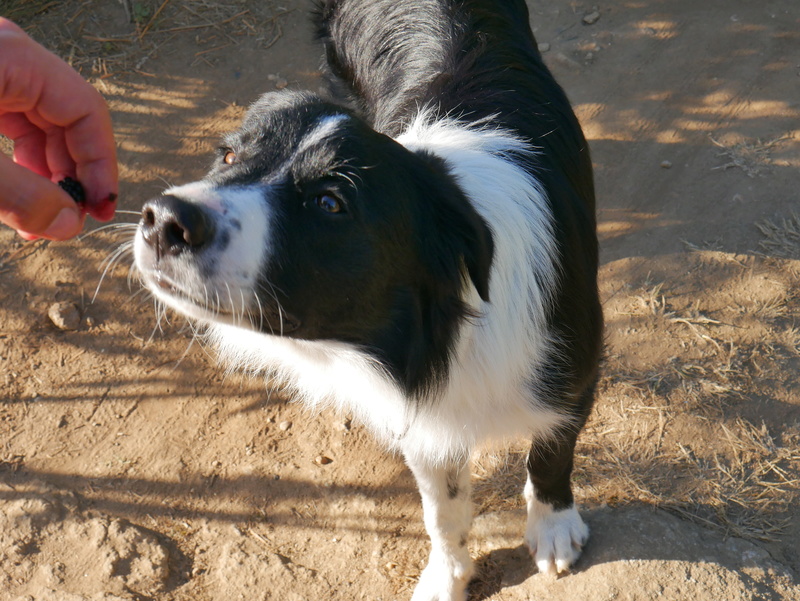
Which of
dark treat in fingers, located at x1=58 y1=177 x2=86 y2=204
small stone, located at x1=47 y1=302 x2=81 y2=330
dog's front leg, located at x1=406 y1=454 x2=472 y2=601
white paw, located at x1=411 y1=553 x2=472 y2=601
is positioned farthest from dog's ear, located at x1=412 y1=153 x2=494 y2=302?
small stone, located at x1=47 y1=302 x2=81 y2=330

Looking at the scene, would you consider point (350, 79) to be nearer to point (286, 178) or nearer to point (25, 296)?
point (286, 178)

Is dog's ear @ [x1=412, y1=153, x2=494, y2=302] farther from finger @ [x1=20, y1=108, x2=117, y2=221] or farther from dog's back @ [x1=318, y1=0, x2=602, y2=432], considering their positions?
finger @ [x1=20, y1=108, x2=117, y2=221]

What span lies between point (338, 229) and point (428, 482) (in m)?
1.22

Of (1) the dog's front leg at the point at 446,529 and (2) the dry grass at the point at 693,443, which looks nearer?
(1) the dog's front leg at the point at 446,529

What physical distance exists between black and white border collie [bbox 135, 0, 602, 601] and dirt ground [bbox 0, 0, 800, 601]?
1.17 ft

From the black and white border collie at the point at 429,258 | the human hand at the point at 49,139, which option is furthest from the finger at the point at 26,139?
the black and white border collie at the point at 429,258

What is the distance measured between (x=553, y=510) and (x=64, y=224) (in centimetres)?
204

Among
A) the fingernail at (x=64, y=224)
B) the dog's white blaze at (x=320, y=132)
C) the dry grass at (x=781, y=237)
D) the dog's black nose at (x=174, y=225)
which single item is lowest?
the dry grass at (x=781, y=237)

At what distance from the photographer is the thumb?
1839mm

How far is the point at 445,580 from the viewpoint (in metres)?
2.91

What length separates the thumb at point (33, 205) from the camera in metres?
1.84

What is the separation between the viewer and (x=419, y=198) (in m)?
2.07

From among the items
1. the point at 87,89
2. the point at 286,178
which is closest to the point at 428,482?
the point at 286,178

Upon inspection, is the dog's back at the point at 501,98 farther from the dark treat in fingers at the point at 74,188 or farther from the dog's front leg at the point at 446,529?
the dark treat in fingers at the point at 74,188
